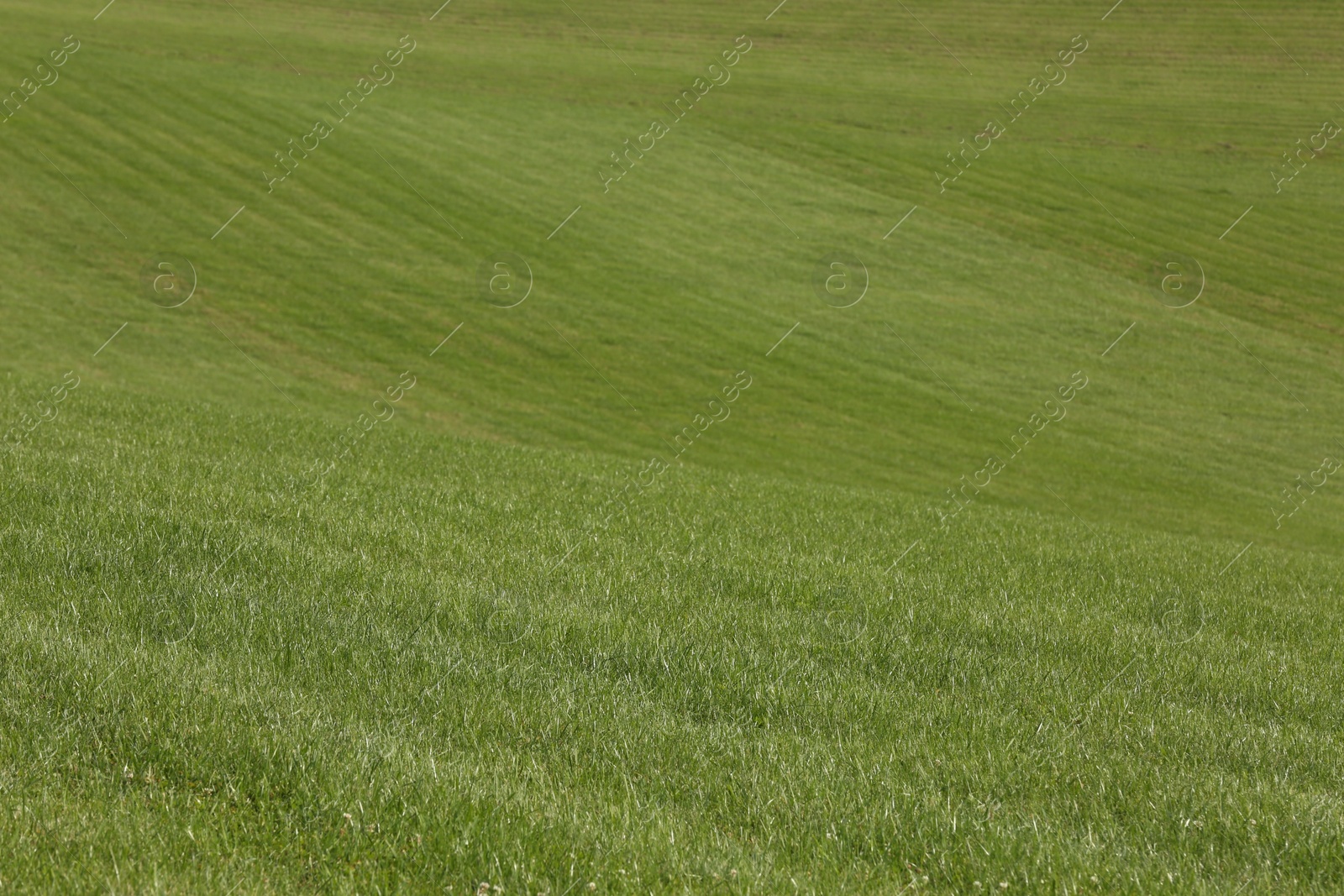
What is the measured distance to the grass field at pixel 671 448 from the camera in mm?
5395

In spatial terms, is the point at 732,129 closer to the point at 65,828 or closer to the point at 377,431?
the point at 377,431

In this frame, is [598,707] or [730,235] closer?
[598,707]

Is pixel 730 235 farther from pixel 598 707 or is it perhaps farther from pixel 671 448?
pixel 598 707

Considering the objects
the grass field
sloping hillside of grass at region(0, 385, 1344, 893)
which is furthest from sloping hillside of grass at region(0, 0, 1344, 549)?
sloping hillside of grass at region(0, 385, 1344, 893)

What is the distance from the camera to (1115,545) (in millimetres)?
14977

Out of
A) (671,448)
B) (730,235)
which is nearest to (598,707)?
(671,448)

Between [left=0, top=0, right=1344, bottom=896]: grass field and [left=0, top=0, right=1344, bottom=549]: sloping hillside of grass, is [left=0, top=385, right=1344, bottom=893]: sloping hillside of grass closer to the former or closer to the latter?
[left=0, top=0, right=1344, bottom=896]: grass field

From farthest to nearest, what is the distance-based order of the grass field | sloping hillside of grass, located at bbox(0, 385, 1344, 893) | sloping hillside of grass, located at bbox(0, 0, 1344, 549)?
sloping hillside of grass, located at bbox(0, 0, 1344, 549)
the grass field
sloping hillside of grass, located at bbox(0, 385, 1344, 893)

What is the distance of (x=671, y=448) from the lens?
30.4 meters

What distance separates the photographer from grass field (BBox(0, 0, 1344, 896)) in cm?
539

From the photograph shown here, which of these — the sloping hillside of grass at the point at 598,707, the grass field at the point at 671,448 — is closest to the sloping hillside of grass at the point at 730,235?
the grass field at the point at 671,448

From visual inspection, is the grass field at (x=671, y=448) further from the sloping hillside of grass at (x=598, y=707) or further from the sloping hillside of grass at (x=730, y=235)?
the sloping hillside of grass at (x=730, y=235)

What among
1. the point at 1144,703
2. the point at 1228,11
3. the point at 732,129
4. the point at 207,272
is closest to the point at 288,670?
the point at 1144,703

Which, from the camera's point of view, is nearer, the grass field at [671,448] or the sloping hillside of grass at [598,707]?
the sloping hillside of grass at [598,707]
